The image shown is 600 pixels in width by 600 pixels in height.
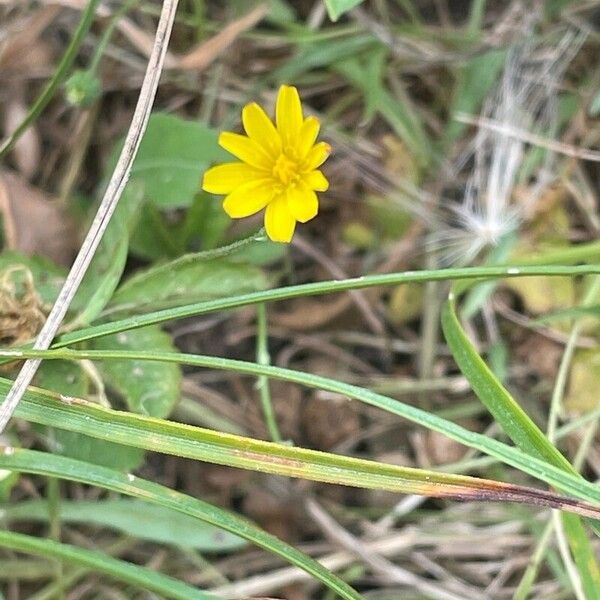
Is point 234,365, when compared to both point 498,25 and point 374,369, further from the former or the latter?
point 498,25

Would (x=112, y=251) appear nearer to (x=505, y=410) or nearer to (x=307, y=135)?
(x=307, y=135)

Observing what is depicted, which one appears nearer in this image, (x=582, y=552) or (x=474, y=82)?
(x=582, y=552)

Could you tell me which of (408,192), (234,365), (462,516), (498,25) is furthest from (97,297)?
(498,25)

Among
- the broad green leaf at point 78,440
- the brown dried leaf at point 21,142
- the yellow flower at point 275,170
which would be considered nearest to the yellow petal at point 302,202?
the yellow flower at point 275,170

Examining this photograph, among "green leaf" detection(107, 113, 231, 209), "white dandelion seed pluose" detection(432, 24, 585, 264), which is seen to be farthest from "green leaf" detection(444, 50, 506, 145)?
"green leaf" detection(107, 113, 231, 209)

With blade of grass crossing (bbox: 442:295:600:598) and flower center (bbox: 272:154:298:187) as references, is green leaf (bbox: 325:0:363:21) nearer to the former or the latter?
flower center (bbox: 272:154:298:187)

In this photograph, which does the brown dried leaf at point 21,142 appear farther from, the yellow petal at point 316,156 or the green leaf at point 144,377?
the yellow petal at point 316,156

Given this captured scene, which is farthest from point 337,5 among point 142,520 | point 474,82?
point 142,520
